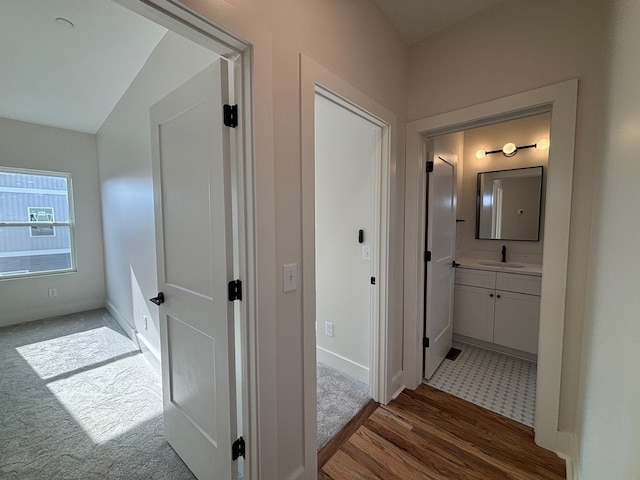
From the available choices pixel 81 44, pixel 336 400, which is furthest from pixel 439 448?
pixel 81 44

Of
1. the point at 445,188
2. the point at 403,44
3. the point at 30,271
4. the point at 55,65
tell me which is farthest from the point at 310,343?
the point at 30,271

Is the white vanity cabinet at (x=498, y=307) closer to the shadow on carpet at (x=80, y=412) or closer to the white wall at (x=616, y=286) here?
the white wall at (x=616, y=286)

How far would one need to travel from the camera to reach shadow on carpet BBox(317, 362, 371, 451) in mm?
1735

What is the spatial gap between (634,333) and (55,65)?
4.09 meters

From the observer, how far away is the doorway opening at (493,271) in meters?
2.14

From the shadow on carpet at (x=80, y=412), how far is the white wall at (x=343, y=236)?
4.50ft

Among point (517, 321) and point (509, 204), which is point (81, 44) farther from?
point (517, 321)

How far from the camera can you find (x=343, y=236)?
230 cm

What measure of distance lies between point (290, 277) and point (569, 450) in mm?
1957

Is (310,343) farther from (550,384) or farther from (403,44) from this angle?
(403,44)

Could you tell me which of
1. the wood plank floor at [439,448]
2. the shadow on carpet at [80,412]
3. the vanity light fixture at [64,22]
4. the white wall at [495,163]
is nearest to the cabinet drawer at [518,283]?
the white wall at [495,163]

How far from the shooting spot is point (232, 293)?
1.09 metres

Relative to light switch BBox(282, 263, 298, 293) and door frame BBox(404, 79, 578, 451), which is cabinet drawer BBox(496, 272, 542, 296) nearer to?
door frame BBox(404, 79, 578, 451)

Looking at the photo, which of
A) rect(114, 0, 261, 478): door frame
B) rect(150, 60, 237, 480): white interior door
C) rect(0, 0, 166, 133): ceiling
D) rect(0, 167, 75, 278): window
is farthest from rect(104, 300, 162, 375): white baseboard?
rect(0, 0, 166, 133): ceiling
